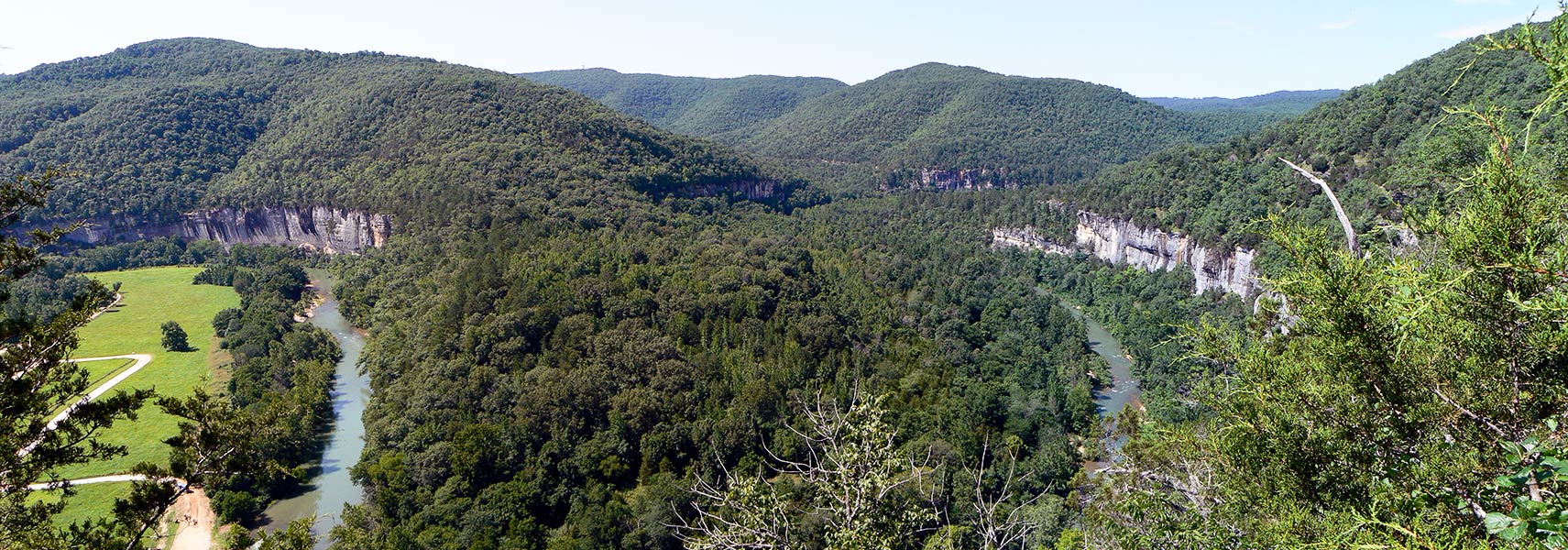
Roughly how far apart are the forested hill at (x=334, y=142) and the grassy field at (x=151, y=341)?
54.0 ft

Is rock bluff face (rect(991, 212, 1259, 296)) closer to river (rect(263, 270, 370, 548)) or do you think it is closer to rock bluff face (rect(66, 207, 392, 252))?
river (rect(263, 270, 370, 548))

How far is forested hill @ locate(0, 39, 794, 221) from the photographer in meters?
79.4

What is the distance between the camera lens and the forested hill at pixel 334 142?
79.4 metres

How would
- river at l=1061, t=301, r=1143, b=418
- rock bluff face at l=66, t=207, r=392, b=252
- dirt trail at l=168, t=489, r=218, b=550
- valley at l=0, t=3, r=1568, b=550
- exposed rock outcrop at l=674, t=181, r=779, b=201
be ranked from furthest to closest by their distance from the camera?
exposed rock outcrop at l=674, t=181, r=779, b=201 → rock bluff face at l=66, t=207, r=392, b=252 → river at l=1061, t=301, r=1143, b=418 → dirt trail at l=168, t=489, r=218, b=550 → valley at l=0, t=3, r=1568, b=550

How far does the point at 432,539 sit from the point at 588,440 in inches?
381

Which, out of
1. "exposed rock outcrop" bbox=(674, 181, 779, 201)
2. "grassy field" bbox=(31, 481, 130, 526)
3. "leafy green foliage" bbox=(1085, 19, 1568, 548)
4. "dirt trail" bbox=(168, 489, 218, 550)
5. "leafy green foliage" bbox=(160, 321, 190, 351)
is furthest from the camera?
"exposed rock outcrop" bbox=(674, 181, 779, 201)

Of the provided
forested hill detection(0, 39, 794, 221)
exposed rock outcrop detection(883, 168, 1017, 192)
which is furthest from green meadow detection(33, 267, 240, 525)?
exposed rock outcrop detection(883, 168, 1017, 192)

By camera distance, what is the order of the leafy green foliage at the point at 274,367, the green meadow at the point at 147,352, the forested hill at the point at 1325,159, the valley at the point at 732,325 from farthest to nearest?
the forested hill at the point at 1325,159 < the green meadow at the point at 147,352 < the leafy green foliage at the point at 274,367 < the valley at the point at 732,325

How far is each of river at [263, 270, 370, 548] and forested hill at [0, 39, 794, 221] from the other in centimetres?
1667

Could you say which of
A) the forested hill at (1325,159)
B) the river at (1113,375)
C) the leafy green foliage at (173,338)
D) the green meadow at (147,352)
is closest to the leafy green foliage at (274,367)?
the green meadow at (147,352)

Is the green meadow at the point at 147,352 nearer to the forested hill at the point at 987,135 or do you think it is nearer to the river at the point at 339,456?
the river at the point at 339,456

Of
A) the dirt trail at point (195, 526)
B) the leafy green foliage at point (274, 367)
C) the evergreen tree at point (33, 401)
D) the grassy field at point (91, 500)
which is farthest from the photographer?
the leafy green foliage at point (274, 367)

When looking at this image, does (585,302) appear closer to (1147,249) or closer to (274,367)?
(274,367)

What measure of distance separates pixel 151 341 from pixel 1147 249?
10263 cm
